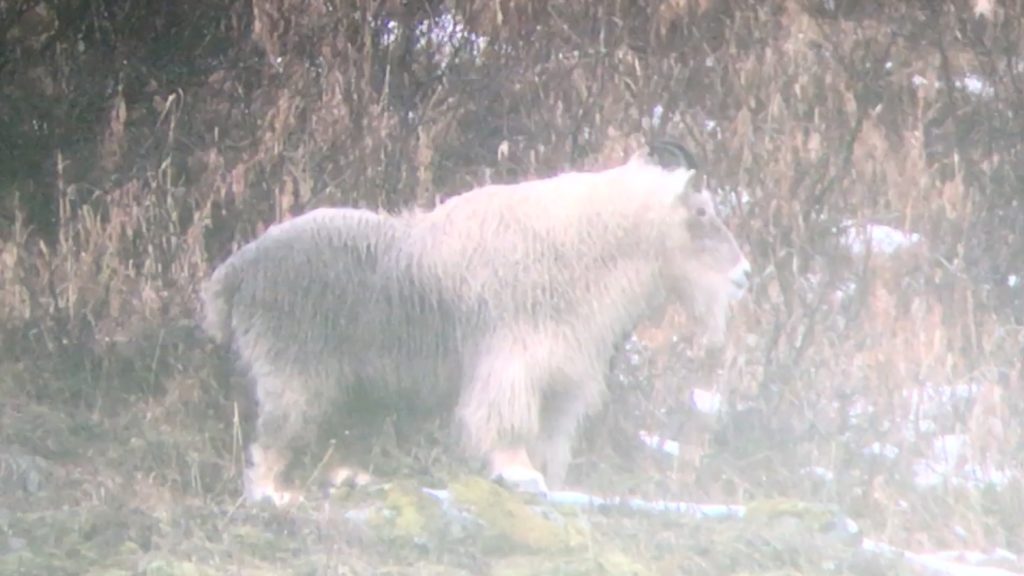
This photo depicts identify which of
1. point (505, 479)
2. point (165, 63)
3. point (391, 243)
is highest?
point (165, 63)

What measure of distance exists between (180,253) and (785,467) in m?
1.16

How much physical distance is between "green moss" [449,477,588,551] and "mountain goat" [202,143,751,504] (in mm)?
65

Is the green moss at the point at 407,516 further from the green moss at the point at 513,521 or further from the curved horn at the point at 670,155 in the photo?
the curved horn at the point at 670,155


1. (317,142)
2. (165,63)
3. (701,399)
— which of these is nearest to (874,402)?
(701,399)

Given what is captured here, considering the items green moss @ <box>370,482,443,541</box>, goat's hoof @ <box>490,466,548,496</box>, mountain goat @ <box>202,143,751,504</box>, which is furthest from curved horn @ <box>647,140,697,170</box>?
green moss @ <box>370,482,443,541</box>

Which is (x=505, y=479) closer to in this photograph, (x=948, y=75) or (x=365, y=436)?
(x=365, y=436)

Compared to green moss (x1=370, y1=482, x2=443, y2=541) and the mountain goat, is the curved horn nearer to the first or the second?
the mountain goat

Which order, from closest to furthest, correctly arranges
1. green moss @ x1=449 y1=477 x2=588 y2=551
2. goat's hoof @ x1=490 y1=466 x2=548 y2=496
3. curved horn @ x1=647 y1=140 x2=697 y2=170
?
green moss @ x1=449 y1=477 x2=588 y2=551, goat's hoof @ x1=490 y1=466 x2=548 y2=496, curved horn @ x1=647 y1=140 x2=697 y2=170

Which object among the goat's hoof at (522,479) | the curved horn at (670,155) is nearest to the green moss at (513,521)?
the goat's hoof at (522,479)

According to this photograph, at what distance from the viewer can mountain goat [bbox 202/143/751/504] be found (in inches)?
109

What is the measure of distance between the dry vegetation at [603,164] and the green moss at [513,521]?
10cm

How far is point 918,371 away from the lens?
2.88 metres

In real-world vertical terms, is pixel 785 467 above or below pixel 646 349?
below

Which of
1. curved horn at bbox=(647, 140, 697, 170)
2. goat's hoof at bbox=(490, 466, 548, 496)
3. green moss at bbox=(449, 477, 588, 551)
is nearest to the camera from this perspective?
green moss at bbox=(449, 477, 588, 551)
